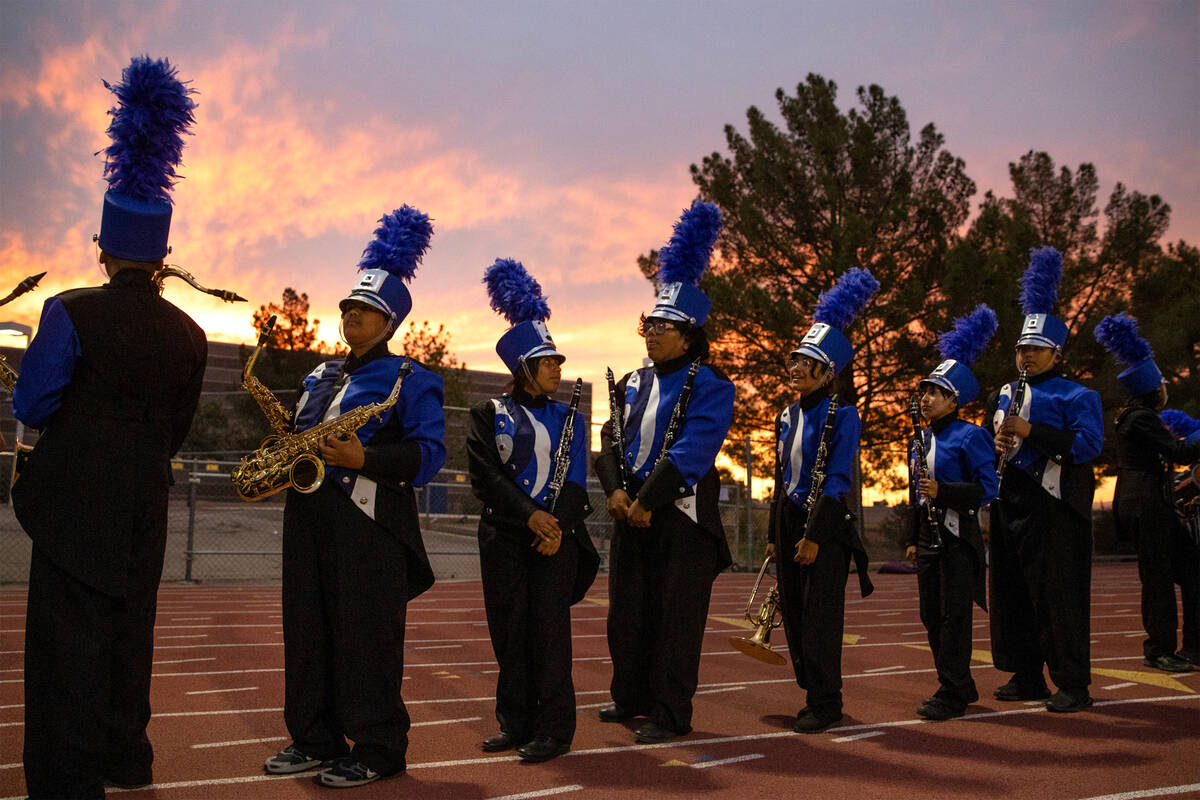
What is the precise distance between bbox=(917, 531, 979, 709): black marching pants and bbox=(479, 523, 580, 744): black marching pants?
2.30 m

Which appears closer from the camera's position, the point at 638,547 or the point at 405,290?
the point at 405,290

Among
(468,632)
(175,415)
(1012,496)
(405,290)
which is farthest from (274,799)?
(468,632)

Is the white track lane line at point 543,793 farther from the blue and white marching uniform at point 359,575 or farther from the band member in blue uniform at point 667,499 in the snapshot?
the band member in blue uniform at point 667,499

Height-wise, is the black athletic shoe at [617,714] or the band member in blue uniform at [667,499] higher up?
the band member in blue uniform at [667,499]

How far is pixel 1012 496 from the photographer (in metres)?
6.59

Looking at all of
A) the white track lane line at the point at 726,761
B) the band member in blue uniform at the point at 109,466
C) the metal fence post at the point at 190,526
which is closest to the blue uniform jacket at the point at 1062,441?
the white track lane line at the point at 726,761

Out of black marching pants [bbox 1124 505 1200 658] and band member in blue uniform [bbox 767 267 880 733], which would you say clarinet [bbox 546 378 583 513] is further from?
black marching pants [bbox 1124 505 1200 658]

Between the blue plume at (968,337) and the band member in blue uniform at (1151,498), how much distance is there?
4.69 ft

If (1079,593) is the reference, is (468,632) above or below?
below

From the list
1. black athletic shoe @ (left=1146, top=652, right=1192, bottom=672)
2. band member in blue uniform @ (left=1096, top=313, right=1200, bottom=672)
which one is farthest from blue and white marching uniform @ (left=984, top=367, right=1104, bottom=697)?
black athletic shoe @ (left=1146, top=652, right=1192, bottom=672)

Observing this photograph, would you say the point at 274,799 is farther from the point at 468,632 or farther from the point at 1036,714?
the point at 468,632

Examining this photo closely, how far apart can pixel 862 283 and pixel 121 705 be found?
441 cm

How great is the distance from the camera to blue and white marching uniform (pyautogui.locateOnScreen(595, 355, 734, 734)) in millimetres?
5340

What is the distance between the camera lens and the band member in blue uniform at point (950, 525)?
19.9 ft
